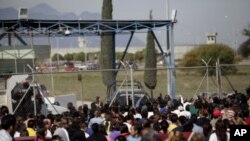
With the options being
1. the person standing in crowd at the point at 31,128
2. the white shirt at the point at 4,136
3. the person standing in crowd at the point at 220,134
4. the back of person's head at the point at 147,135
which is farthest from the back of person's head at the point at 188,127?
the white shirt at the point at 4,136

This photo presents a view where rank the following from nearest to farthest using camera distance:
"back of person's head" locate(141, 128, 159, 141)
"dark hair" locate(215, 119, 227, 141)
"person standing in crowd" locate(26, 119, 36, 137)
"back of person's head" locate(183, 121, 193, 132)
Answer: "back of person's head" locate(141, 128, 159, 141) → "dark hair" locate(215, 119, 227, 141) → "back of person's head" locate(183, 121, 193, 132) → "person standing in crowd" locate(26, 119, 36, 137)

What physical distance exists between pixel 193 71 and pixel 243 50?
2631 centimetres

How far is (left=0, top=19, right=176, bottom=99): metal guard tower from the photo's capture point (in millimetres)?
28125

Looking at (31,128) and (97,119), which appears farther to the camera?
(97,119)

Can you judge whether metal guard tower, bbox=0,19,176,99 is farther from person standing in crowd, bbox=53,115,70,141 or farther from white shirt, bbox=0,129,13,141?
white shirt, bbox=0,129,13,141

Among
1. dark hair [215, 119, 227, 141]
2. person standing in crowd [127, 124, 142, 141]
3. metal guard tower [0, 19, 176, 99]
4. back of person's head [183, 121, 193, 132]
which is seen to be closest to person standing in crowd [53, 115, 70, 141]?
person standing in crowd [127, 124, 142, 141]

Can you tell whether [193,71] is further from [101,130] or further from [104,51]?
[101,130]

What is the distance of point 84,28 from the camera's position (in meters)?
31.4

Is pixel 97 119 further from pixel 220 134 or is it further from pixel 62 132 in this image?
pixel 220 134

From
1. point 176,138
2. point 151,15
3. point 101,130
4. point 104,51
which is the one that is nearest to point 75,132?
point 101,130

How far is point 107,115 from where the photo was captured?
13.1 metres

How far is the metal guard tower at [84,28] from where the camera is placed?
28125 millimetres

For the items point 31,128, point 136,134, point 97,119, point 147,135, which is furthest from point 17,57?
point 147,135

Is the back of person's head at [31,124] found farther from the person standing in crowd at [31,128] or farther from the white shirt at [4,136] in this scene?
the white shirt at [4,136]
